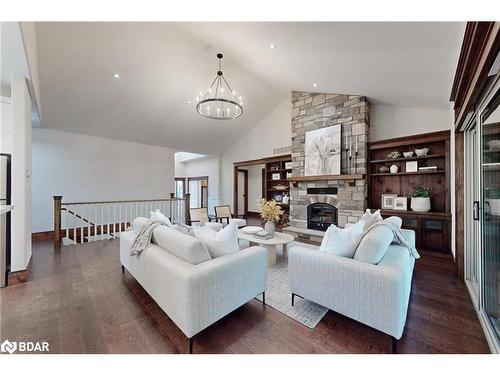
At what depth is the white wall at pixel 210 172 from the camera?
9077 mm

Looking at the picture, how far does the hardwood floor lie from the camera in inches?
64.2

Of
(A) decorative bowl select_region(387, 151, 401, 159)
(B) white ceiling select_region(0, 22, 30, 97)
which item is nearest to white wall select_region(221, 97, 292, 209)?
(A) decorative bowl select_region(387, 151, 401, 159)

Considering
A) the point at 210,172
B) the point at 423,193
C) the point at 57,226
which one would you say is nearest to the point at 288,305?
the point at 423,193

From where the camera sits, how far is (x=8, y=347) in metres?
1.63

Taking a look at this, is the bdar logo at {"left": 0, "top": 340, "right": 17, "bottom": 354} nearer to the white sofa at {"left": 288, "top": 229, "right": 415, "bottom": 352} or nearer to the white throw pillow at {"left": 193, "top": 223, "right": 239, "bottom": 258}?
the white throw pillow at {"left": 193, "top": 223, "right": 239, "bottom": 258}

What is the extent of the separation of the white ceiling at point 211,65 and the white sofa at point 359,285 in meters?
2.18

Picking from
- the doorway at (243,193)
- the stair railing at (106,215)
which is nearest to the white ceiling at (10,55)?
the stair railing at (106,215)

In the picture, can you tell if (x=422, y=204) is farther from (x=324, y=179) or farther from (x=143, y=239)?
(x=143, y=239)

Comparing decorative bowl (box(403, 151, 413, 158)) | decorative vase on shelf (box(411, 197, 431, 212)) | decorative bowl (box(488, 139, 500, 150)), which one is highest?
decorative bowl (box(403, 151, 413, 158))

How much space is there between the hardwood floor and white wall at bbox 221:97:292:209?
5.10 meters

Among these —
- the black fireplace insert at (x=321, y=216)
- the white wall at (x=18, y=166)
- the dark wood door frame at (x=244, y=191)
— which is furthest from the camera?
the dark wood door frame at (x=244, y=191)

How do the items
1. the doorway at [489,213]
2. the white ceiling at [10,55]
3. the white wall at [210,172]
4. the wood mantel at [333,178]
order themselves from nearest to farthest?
the doorway at [489,213] → the white ceiling at [10,55] → the wood mantel at [333,178] → the white wall at [210,172]

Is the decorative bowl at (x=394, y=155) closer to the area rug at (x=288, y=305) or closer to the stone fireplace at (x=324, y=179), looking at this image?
the stone fireplace at (x=324, y=179)
